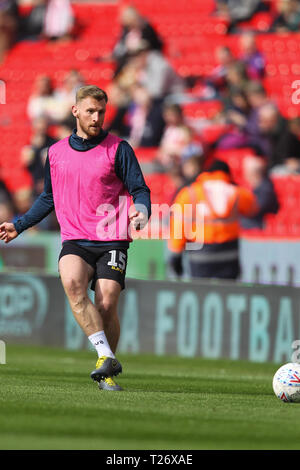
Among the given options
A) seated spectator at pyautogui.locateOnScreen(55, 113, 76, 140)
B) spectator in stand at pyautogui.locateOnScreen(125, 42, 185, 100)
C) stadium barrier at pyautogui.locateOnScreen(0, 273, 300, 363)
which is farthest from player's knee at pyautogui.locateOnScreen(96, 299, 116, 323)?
spectator in stand at pyautogui.locateOnScreen(125, 42, 185, 100)

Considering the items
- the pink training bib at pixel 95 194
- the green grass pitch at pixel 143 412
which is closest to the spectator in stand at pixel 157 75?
the green grass pitch at pixel 143 412

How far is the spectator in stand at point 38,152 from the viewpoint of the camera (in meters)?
19.6

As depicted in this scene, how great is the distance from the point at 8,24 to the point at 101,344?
18.3m

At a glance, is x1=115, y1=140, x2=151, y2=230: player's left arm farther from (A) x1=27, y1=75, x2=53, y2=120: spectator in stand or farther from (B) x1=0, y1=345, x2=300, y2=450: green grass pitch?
(A) x1=27, y1=75, x2=53, y2=120: spectator in stand

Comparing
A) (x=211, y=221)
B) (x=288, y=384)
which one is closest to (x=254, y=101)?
(x=211, y=221)

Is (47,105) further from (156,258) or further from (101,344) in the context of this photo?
(101,344)

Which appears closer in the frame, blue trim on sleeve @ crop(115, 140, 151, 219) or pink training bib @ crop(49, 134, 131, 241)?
blue trim on sleeve @ crop(115, 140, 151, 219)

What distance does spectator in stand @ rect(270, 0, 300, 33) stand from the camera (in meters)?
20.4

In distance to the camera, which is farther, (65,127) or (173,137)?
(65,127)

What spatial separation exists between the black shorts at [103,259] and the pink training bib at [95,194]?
0.27 ft

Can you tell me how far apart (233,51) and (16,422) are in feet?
53.8

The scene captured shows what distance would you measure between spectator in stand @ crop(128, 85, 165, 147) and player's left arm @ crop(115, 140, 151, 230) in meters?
11.5

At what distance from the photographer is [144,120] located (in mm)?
19922

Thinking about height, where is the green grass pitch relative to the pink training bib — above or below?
below
